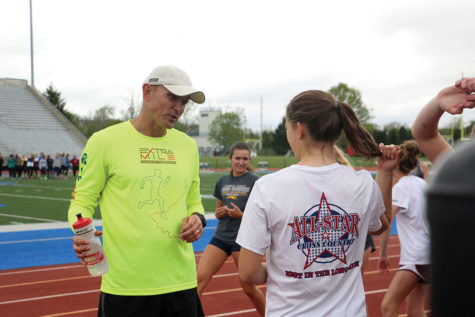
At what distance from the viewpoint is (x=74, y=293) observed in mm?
6684

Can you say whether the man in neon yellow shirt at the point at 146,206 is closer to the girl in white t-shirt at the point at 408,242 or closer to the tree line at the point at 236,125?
the girl in white t-shirt at the point at 408,242

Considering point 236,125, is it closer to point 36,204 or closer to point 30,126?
point 30,126

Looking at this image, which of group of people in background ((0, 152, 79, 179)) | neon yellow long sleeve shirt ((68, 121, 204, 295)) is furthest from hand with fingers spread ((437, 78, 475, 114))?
group of people in background ((0, 152, 79, 179))

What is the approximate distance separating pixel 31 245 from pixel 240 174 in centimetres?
594

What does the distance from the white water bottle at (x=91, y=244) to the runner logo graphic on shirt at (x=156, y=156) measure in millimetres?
504

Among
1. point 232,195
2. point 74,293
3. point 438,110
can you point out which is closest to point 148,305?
point 438,110

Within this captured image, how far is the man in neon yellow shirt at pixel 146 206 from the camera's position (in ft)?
9.52

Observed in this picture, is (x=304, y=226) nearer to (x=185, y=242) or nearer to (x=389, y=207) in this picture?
(x=389, y=207)

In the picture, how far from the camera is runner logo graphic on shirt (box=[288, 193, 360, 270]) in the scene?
2.16 meters

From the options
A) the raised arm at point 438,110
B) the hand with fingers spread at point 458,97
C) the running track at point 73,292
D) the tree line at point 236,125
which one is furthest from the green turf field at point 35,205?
the tree line at point 236,125

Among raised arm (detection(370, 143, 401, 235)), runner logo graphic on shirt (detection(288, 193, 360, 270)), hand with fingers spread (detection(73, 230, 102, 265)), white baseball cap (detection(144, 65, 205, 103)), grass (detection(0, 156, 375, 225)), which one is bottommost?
grass (detection(0, 156, 375, 225))

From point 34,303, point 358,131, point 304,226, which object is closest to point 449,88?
point 358,131

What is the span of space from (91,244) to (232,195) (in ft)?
A: 11.7

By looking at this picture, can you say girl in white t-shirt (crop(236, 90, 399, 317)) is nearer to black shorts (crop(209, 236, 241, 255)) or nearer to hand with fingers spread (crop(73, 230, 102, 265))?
hand with fingers spread (crop(73, 230, 102, 265))
